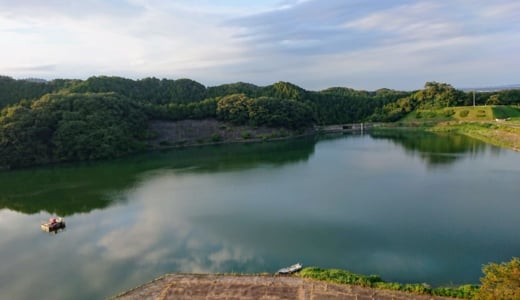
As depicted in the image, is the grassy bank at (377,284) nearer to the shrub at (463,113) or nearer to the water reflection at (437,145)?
the water reflection at (437,145)

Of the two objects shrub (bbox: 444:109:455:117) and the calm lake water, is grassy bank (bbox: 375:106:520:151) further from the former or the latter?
the calm lake water

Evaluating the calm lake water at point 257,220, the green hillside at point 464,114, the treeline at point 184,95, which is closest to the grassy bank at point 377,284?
the calm lake water at point 257,220

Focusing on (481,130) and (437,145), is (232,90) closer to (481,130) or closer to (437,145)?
(437,145)

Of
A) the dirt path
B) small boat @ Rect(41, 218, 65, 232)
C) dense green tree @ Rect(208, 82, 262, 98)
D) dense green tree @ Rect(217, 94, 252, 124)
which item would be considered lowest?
the dirt path

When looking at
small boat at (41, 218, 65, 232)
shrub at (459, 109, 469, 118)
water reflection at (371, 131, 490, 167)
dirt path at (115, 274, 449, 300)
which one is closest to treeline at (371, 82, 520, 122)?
shrub at (459, 109, 469, 118)

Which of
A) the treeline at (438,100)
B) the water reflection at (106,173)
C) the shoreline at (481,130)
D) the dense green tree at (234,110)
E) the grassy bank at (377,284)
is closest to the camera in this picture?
the grassy bank at (377,284)
